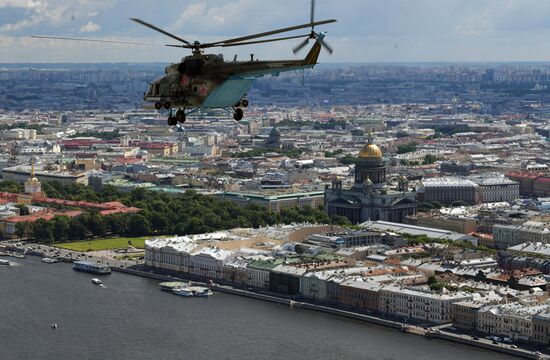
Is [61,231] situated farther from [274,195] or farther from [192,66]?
[192,66]

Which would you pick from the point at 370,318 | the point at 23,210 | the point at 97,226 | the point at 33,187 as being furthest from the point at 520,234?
the point at 33,187

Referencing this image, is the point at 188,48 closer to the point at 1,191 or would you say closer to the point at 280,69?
the point at 280,69

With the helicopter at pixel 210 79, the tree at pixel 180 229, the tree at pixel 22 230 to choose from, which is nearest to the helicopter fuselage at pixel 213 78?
the helicopter at pixel 210 79

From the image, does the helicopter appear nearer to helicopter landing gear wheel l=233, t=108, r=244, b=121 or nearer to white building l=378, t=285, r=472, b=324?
helicopter landing gear wheel l=233, t=108, r=244, b=121

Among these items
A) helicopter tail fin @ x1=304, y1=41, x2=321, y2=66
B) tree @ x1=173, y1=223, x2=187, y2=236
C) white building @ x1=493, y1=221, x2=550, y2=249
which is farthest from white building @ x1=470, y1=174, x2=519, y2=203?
helicopter tail fin @ x1=304, y1=41, x2=321, y2=66

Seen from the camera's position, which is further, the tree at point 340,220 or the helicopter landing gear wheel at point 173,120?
the tree at point 340,220

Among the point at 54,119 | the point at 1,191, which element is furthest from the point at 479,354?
the point at 54,119

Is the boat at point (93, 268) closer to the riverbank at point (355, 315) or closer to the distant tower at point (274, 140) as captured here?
the riverbank at point (355, 315)
